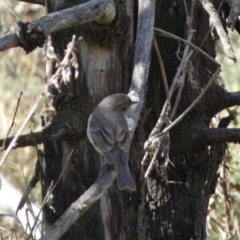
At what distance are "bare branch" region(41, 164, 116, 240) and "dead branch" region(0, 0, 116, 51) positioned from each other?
68 cm

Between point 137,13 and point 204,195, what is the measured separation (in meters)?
1.25

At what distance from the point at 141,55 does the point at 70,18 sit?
0.55m

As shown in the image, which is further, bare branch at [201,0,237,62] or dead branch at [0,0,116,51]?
bare branch at [201,0,237,62]

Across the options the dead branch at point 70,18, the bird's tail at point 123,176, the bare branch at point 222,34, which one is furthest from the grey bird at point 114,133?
the bare branch at point 222,34

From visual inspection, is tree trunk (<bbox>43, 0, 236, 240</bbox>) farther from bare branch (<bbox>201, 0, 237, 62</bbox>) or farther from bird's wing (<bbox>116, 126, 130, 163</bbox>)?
bare branch (<bbox>201, 0, 237, 62</bbox>)

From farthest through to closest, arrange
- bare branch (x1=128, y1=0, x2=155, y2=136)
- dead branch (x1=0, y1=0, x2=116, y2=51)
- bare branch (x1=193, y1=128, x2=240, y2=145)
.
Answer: bare branch (x1=193, y1=128, x2=240, y2=145)
bare branch (x1=128, y1=0, x2=155, y2=136)
dead branch (x1=0, y1=0, x2=116, y2=51)

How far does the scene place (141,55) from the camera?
398 cm

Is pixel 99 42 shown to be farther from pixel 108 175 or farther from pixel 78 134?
pixel 108 175

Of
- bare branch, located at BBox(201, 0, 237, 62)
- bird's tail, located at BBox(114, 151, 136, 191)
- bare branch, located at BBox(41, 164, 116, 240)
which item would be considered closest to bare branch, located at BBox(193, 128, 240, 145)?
bird's tail, located at BBox(114, 151, 136, 191)

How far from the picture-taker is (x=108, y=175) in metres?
3.51

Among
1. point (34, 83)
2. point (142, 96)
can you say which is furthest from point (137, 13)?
point (34, 83)

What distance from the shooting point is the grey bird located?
3.99m

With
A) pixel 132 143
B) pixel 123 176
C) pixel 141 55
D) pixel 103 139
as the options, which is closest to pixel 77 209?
pixel 123 176

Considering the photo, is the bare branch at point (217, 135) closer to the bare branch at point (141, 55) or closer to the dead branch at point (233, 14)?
the bare branch at point (141, 55)
